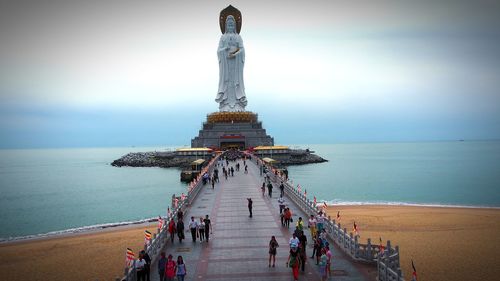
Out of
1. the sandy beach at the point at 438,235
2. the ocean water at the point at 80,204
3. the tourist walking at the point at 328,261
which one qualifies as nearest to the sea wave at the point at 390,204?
the sandy beach at the point at 438,235

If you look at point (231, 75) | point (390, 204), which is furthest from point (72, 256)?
point (231, 75)

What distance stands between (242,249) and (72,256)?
930cm

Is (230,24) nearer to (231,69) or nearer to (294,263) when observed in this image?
(231,69)

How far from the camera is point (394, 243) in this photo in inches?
747

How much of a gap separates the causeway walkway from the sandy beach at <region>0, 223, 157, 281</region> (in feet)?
11.2

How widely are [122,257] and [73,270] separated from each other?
1.97m

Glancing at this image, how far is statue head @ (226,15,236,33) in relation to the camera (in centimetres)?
6129

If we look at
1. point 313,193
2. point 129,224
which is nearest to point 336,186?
point 313,193

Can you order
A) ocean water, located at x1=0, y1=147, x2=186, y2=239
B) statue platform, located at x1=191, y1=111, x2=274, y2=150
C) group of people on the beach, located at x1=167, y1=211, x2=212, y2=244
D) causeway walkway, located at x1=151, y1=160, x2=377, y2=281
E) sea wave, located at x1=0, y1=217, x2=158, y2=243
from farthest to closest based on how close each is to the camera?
statue platform, located at x1=191, y1=111, x2=274, y2=150, ocean water, located at x1=0, y1=147, x2=186, y2=239, sea wave, located at x1=0, y1=217, x2=158, y2=243, group of people on the beach, located at x1=167, y1=211, x2=212, y2=244, causeway walkway, located at x1=151, y1=160, x2=377, y2=281

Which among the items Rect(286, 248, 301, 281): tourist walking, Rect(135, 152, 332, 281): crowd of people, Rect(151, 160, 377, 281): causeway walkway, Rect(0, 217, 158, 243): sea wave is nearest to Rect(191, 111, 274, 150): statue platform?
Rect(0, 217, 158, 243): sea wave

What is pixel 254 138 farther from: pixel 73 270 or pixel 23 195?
pixel 73 270

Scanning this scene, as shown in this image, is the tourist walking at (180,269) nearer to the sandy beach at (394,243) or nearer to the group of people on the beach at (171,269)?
the group of people on the beach at (171,269)

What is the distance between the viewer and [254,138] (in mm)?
60031

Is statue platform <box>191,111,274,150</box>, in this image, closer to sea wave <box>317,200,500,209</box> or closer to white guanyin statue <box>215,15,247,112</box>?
white guanyin statue <box>215,15,247,112</box>
